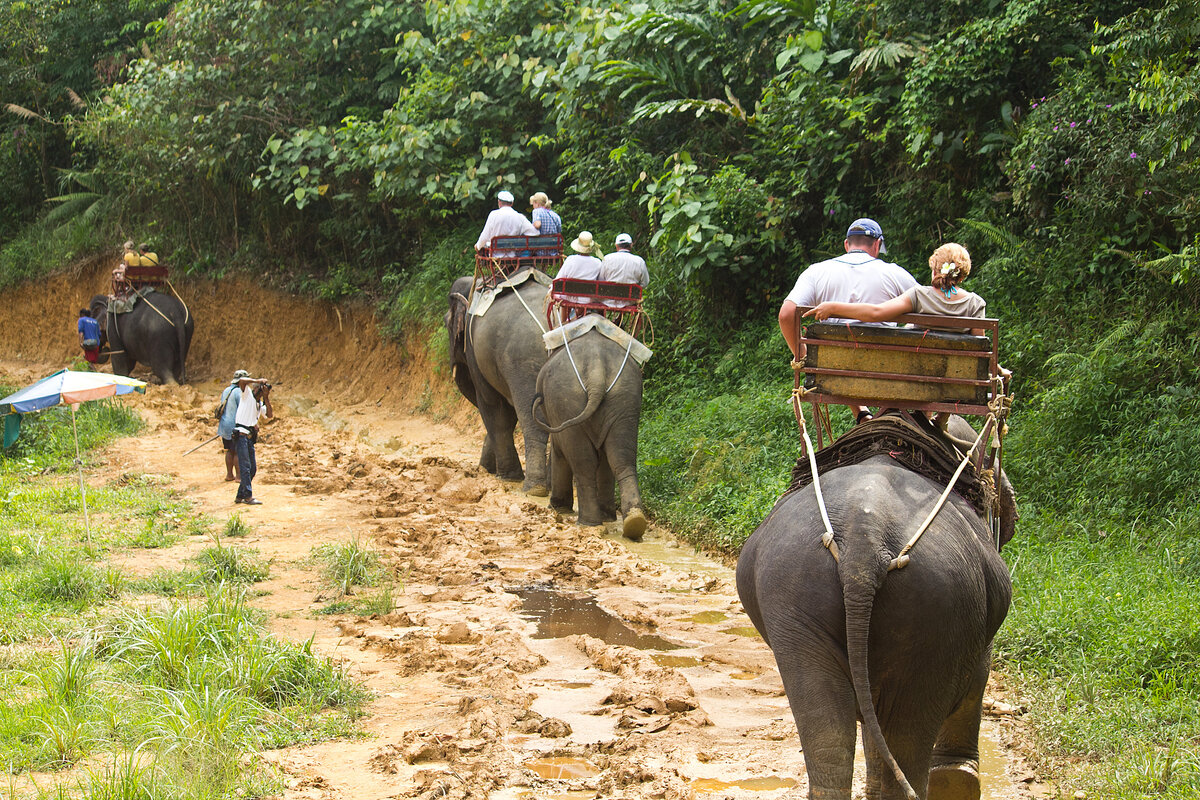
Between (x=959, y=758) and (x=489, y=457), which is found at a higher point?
(x=959, y=758)

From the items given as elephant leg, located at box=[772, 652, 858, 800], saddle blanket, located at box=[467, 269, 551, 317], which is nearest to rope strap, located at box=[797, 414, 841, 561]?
elephant leg, located at box=[772, 652, 858, 800]

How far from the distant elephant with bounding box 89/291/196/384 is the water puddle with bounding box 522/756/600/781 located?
14.7 meters

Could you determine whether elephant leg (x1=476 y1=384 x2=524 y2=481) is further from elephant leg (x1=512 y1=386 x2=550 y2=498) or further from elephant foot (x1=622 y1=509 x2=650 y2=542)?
elephant foot (x1=622 y1=509 x2=650 y2=542)

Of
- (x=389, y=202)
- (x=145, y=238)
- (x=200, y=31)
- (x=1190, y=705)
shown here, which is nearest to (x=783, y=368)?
(x=1190, y=705)

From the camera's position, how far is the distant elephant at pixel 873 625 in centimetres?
327

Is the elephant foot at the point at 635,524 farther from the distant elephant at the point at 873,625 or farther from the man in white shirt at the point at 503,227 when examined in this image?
the distant elephant at the point at 873,625

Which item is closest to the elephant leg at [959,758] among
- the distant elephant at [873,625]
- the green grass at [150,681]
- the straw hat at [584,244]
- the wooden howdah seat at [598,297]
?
the distant elephant at [873,625]

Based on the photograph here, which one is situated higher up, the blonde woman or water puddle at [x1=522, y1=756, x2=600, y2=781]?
the blonde woman

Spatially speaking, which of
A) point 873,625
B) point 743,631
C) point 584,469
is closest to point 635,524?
point 584,469

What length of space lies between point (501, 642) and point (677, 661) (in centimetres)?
98

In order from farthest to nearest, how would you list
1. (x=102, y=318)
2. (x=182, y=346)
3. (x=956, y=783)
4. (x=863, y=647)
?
(x=102, y=318) → (x=182, y=346) → (x=956, y=783) → (x=863, y=647)

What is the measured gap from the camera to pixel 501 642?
619cm

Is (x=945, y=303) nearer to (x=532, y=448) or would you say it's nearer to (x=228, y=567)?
(x=228, y=567)

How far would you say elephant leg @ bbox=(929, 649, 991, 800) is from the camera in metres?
4.07
